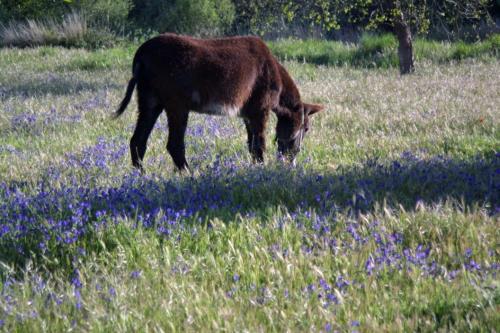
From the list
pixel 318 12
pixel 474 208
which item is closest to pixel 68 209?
pixel 474 208

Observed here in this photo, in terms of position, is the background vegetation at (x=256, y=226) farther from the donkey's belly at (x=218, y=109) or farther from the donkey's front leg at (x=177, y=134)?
the donkey's belly at (x=218, y=109)

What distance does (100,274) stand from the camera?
3.79 meters

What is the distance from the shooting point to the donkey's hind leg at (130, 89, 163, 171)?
6.63m

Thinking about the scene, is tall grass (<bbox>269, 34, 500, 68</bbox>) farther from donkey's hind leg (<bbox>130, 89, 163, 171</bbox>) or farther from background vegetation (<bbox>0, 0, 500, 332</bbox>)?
Result: donkey's hind leg (<bbox>130, 89, 163, 171</bbox>)

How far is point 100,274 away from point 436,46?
15.3m

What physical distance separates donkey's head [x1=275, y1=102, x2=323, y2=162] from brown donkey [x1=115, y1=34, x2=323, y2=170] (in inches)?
0.4

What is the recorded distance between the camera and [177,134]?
6469 millimetres

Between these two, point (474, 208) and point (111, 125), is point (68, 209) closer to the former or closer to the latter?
point (474, 208)

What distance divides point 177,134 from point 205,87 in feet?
1.74

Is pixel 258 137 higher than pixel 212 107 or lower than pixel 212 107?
lower

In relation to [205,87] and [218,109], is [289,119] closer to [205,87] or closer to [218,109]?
[218,109]

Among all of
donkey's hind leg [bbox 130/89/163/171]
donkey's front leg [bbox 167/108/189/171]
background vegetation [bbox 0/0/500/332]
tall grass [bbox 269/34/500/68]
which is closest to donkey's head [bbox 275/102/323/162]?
background vegetation [bbox 0/0/500/332]

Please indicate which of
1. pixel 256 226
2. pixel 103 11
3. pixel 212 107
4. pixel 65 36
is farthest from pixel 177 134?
pixel 103 11

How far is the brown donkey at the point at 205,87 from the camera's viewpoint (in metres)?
6.36
